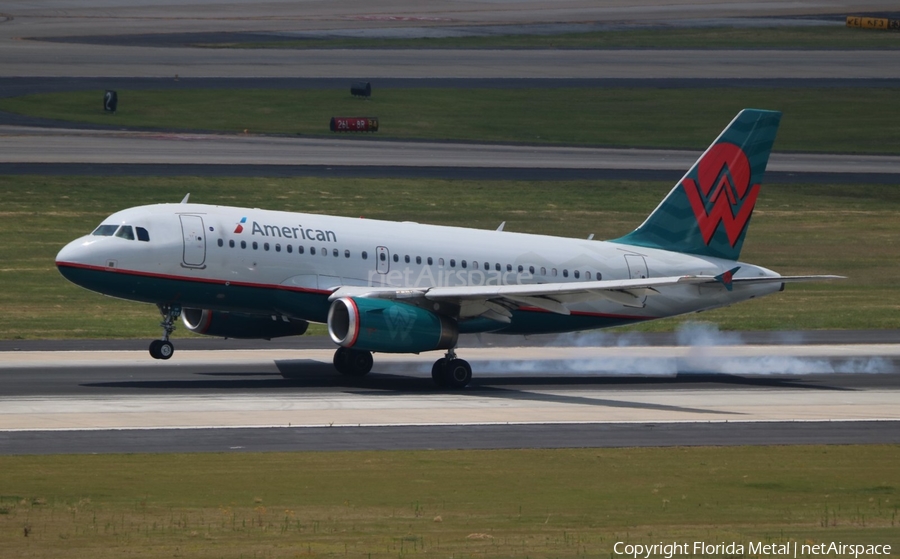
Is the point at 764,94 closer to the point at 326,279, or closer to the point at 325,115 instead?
the point at 325,115

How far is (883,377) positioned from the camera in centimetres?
4156

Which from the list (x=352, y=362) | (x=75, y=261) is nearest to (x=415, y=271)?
(x=352, y=362)

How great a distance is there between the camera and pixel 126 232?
38281mm

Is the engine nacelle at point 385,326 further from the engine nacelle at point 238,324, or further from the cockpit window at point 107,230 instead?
the cockpit window at point 107,230

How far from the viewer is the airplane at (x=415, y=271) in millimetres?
37844

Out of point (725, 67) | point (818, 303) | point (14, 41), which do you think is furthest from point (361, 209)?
point (14, 41)

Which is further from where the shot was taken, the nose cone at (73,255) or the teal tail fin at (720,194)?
the teal tail fin at (720,194)

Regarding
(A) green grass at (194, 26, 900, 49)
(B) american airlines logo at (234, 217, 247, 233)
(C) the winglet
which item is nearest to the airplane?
(B) american airlines logo at (234, 217, 247, 233)

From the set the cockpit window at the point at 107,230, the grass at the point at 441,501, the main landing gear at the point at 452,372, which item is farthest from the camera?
the main landing gear at the point at 452,372

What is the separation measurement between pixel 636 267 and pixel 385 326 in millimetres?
9669

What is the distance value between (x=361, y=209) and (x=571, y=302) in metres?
34.7

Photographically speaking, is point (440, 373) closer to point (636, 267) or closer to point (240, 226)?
point (240, 226)

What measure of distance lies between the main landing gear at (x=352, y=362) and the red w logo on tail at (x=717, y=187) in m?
12.0

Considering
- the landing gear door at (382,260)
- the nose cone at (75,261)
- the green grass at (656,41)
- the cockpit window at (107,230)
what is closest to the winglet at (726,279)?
the landing gear door at (382,260)
